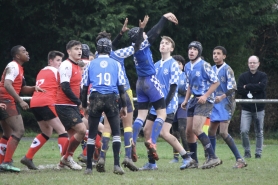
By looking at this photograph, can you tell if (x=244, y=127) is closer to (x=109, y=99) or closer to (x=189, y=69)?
(x=189, y=69)

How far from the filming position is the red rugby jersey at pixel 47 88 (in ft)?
40.8

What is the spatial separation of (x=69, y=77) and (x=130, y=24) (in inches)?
510

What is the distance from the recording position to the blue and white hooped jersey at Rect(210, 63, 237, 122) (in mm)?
13055

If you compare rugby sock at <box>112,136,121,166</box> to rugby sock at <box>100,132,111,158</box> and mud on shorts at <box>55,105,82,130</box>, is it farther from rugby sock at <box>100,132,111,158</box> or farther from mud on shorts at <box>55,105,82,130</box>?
mud on shorts at <box>55,105,82,130</box>

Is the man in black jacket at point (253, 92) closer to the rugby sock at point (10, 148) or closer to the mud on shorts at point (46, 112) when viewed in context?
the mud on shorts at point (46, 112)

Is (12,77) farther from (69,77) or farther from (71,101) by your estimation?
(71,101)

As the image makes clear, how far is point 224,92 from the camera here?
43.3ft

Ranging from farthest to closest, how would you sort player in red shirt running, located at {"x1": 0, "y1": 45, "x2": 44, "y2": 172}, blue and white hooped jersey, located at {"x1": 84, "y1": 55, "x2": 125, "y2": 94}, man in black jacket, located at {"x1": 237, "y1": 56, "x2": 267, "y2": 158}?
man in black jacket, located at {"x1": 237, "y1": 56, "x2": 267, "y2": 158} → player in red shirt running, located at {"x1": 0, "y1": 45, "x2": 44, "y2": 172} → blue and white hooped jersey, located at {"x1": 84, "y1": 55, "x2": 125, "y2": 94}

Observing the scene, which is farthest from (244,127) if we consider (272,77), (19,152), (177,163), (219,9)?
(272,77)

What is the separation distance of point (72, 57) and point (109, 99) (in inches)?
71.2

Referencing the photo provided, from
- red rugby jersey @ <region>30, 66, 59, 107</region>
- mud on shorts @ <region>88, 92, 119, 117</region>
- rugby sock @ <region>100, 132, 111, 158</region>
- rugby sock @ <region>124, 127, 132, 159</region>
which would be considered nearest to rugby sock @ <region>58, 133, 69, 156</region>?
red rugby jersey @ <region>30, 66, 59, 107</region>

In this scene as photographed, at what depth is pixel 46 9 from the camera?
24.3 meters

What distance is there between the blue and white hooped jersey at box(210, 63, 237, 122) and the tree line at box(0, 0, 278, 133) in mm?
10076

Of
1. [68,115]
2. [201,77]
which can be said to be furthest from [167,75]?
[68,115]
